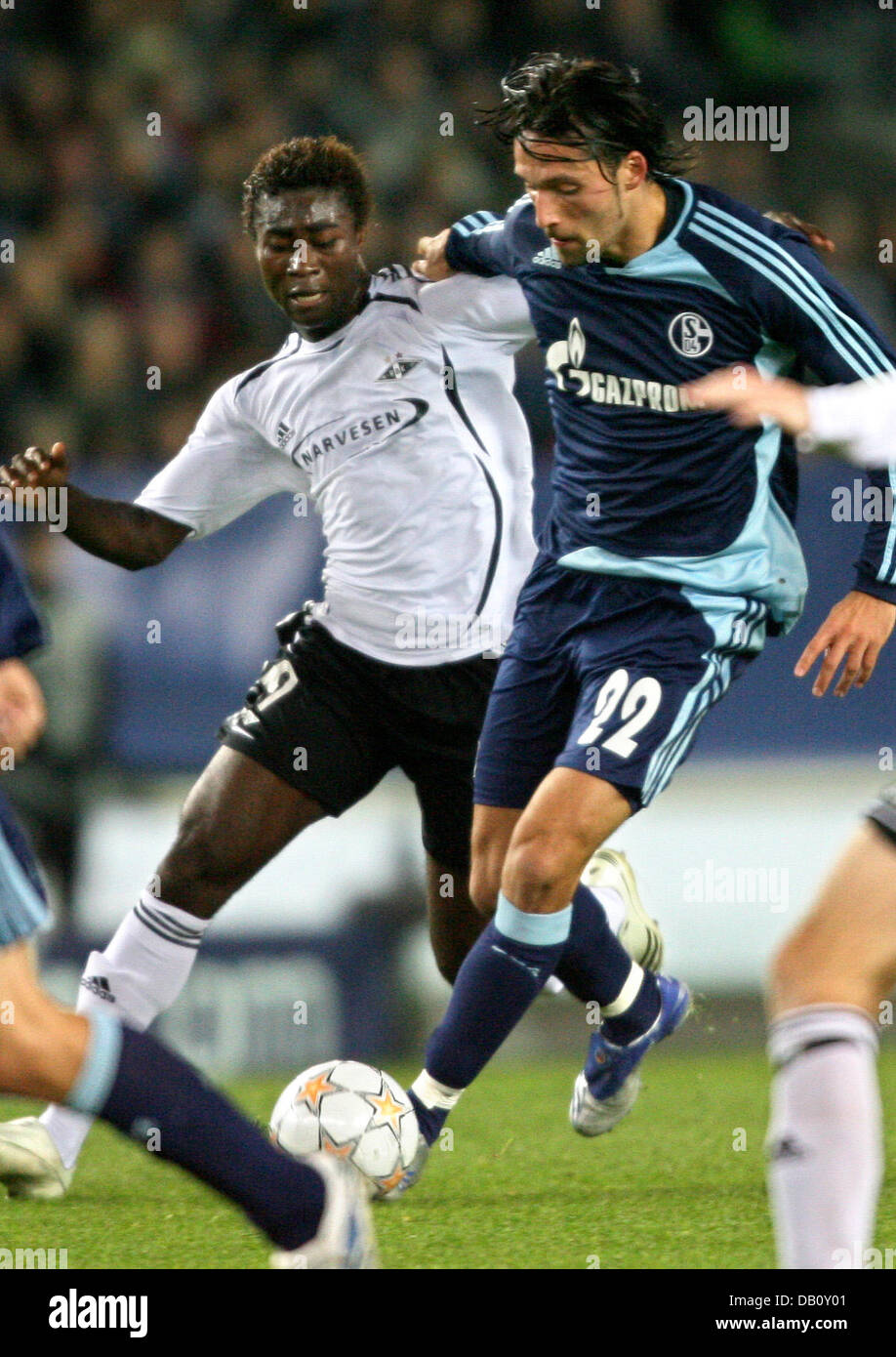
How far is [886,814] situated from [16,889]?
1.26 meters

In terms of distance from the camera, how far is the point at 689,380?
386 centimetres

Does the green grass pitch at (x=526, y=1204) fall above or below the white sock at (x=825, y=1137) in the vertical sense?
below

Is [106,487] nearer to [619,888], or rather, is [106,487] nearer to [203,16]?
[619,888]

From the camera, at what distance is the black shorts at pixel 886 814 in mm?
2783

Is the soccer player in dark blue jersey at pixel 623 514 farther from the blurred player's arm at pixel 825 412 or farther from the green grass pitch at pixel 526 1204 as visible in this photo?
the blurred player's arm at pixel 825 412

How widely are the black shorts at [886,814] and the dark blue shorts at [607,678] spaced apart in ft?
3.04

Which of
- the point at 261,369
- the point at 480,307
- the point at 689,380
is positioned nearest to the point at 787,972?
the point at 689,380

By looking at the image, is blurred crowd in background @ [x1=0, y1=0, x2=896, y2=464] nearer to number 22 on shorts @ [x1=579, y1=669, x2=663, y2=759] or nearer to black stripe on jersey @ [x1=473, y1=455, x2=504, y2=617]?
black stripe on jersey @ [x1=473, y1=455, x2=504, y2=617]

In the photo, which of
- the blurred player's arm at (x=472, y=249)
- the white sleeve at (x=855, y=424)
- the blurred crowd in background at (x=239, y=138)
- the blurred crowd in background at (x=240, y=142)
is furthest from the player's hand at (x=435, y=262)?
the blurred crowd in background at (x=239, y=138)

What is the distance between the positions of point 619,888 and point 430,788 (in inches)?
27.9

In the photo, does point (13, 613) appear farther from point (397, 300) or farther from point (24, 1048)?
point (397, 300)

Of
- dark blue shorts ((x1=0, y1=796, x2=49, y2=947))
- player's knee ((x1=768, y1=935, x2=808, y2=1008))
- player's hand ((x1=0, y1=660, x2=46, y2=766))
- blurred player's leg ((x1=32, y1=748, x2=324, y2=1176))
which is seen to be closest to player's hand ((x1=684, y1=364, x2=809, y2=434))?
player's knee ((x1=768, y1=935, x2=808, y2=1008))

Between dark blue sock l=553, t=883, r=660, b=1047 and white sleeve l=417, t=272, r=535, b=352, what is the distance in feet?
4.21

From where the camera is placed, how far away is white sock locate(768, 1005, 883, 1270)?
2562 mm
